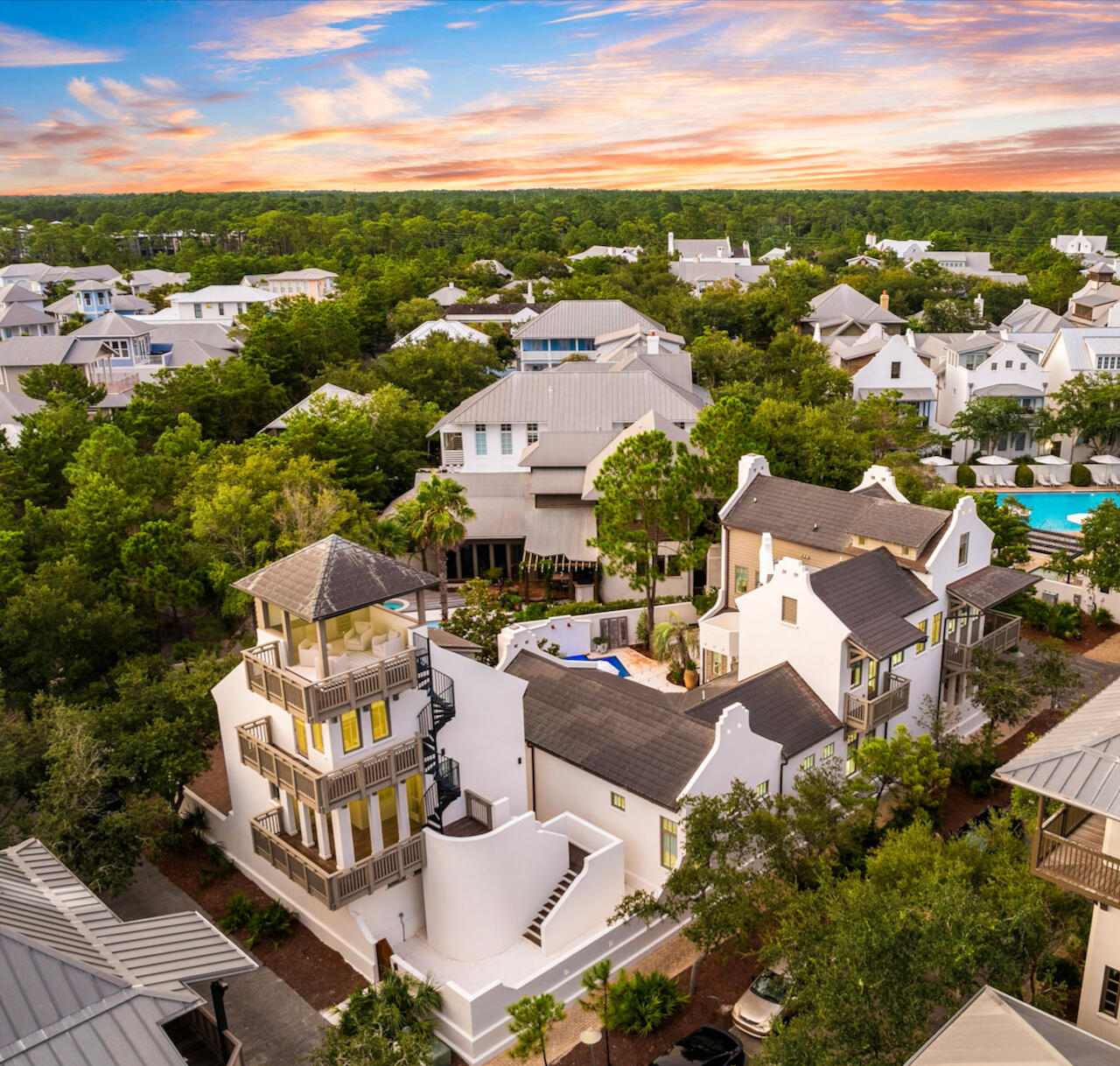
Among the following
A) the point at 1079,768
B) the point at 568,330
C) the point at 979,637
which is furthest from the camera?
the point at 568,330

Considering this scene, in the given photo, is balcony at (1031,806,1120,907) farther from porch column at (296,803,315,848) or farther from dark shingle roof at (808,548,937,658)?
porch column at (296,803,315,848)

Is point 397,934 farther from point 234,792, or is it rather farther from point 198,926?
point 198,926

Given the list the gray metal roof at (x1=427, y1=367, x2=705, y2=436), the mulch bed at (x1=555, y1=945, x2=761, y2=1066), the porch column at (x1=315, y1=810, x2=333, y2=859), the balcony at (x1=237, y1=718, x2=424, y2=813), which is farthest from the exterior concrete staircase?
the gray metal roof at (x1=427, y1=367, x2=705, y2=436)

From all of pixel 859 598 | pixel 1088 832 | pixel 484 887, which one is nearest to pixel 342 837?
pixel 484 887

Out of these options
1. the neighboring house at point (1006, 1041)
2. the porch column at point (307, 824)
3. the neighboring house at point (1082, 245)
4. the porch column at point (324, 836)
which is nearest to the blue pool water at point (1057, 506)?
the neighboring house at point (1006, 1041)

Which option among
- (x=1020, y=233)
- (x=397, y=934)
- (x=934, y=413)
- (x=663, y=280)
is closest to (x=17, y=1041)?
(x=397, y=934)

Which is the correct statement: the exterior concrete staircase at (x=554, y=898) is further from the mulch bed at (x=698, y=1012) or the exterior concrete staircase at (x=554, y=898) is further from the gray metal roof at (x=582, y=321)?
the gray metal roof at (x=582, y=321)

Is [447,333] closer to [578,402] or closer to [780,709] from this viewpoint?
[578,402]
